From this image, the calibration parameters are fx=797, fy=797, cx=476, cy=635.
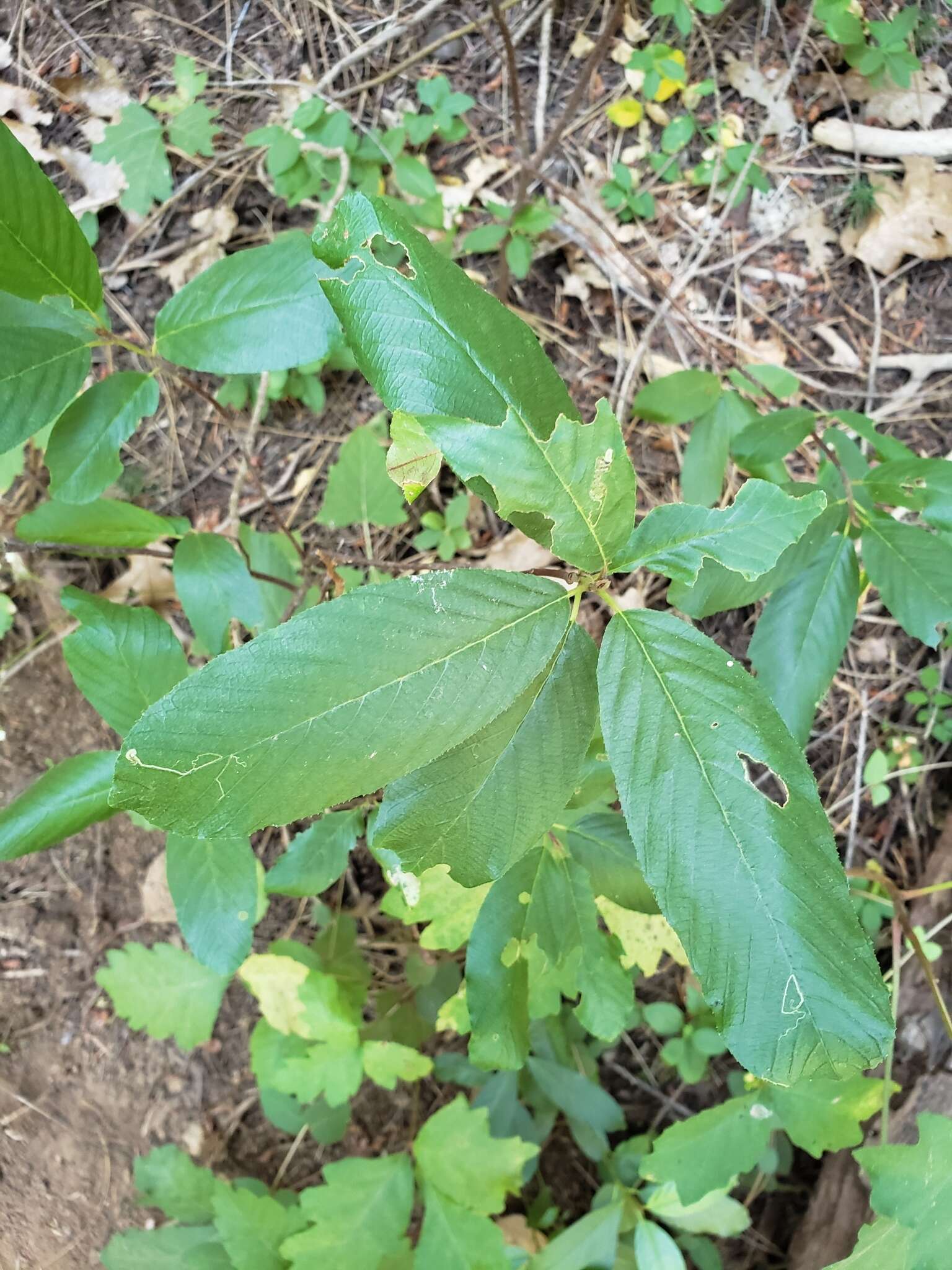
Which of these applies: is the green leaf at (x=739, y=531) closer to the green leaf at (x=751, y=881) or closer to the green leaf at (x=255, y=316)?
the green leaf at (x=751, y=881)

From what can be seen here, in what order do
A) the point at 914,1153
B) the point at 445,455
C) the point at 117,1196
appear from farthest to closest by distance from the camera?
the point at 117,1196, the point at 914,1153, the point at 445,455

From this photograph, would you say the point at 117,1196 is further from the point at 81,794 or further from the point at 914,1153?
the point at 914,1153

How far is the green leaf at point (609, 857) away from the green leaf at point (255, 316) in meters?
0.81

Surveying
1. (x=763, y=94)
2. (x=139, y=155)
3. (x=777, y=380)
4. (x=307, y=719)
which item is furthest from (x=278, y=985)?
(x=763, y=94)

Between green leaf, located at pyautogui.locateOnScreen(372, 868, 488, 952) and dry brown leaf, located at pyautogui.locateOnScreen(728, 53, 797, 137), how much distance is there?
2.15 meters

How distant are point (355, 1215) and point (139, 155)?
96.8 inches

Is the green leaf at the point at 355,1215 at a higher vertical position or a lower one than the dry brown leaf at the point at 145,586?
lower

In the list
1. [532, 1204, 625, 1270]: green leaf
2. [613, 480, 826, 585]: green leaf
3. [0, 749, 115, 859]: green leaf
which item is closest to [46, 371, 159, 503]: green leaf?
[0, 749, 115, 859]: green leaf


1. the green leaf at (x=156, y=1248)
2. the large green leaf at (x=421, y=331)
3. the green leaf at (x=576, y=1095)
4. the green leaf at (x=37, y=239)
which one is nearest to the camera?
the large green leaf at (x=421, y=331)

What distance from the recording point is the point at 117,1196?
199cm

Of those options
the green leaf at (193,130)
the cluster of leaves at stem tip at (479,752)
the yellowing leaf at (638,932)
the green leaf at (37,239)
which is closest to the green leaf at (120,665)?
the cluster of leaves at stem tip at (479,752)

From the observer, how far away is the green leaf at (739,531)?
74 centimetres

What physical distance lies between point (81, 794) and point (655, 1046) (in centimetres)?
165

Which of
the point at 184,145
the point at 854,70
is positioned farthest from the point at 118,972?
the point at 854,70
